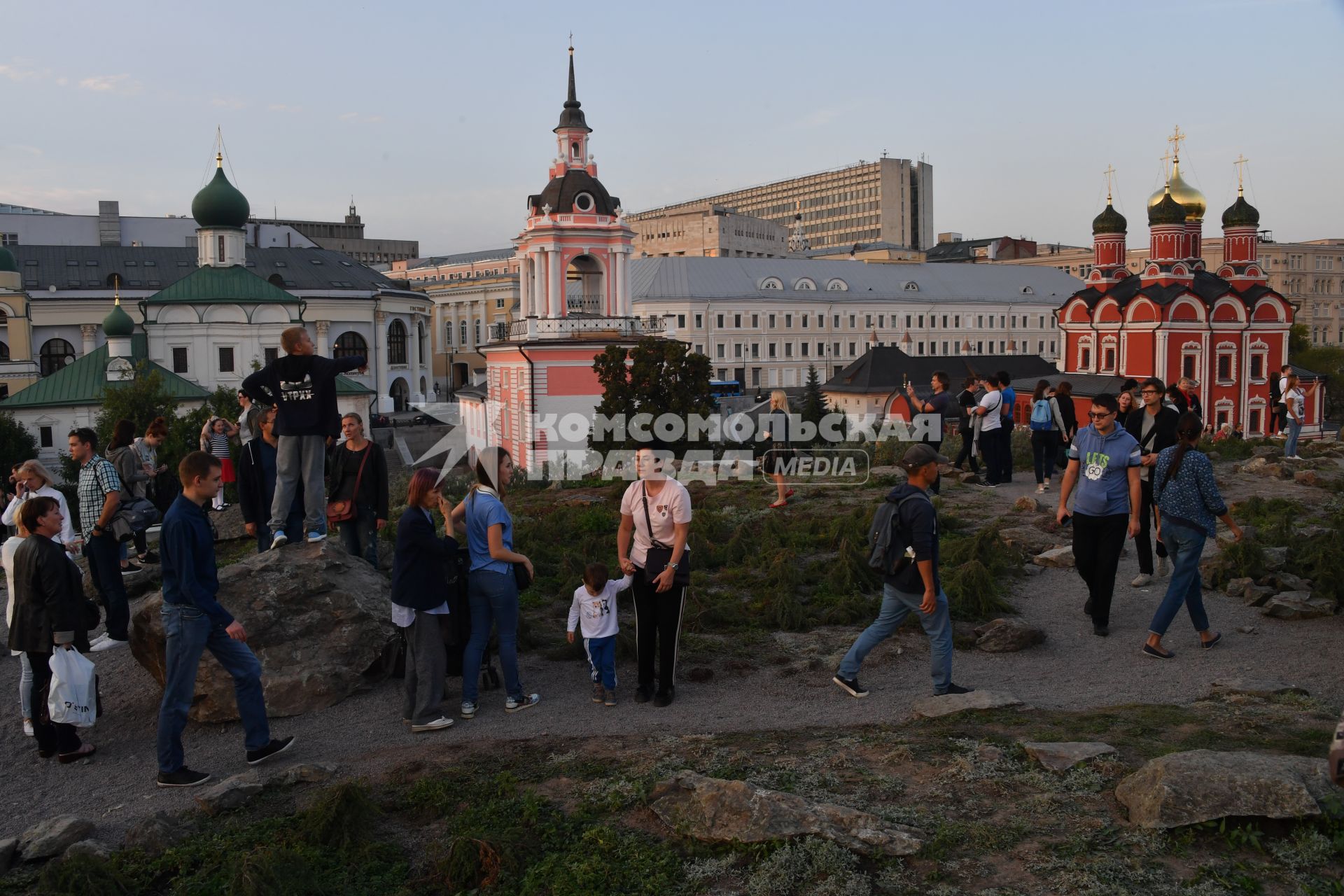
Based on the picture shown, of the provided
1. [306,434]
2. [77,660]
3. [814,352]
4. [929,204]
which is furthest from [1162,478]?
[929,204]

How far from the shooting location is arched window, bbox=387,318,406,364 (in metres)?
78.2

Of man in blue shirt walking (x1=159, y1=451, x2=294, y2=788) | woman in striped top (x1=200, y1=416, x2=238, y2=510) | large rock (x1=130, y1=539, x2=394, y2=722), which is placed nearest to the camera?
man in blue shirt walking (x1=159, y1=451, x2=294, y2=788)

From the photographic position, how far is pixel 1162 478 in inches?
325

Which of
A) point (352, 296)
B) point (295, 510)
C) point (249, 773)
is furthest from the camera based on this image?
point (352, 296)

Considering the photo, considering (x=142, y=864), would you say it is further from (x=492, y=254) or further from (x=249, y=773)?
(x=492, y=254)

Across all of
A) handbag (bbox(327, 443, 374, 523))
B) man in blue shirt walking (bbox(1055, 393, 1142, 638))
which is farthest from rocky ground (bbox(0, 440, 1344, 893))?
handbag (bbox(327, 443, 374, 523))

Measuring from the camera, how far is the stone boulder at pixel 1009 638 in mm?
8773

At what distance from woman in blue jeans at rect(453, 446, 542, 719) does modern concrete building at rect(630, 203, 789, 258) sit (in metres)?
116

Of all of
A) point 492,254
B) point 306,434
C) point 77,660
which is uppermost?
point 492,254

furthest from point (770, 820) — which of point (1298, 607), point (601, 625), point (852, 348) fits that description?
point (852, 348)

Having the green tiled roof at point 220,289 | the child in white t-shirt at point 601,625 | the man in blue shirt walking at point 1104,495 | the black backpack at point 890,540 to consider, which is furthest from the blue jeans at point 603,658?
the green tiled roof at point 220,289

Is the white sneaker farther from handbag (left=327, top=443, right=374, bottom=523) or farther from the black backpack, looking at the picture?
the black backpack

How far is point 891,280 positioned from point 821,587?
90.9 meters

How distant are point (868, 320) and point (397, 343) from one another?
4050 cm
